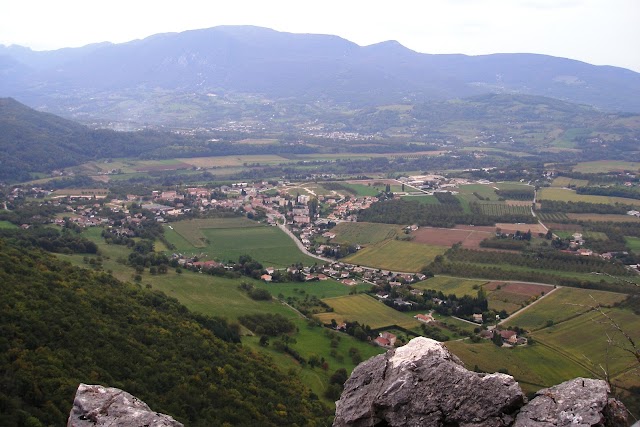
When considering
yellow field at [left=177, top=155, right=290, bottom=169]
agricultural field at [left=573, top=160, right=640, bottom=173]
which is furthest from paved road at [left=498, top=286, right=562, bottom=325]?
yellow field at [left=177, top=155, right=290, bottom=169]

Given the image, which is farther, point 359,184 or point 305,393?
point 359,184

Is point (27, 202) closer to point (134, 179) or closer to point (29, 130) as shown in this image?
point (134, 179)

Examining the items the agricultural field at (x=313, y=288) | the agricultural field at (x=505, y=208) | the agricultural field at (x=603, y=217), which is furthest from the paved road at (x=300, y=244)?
the agricultural field at (x=603, y=217)

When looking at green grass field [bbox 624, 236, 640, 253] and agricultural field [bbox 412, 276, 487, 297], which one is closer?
agricultural field [bbox 412, 276, 487, 297]

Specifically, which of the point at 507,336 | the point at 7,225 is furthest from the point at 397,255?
the point at 7,225

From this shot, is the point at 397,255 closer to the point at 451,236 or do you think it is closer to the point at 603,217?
the point at 451,236

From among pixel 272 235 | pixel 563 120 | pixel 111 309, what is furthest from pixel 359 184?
pixel 563 120

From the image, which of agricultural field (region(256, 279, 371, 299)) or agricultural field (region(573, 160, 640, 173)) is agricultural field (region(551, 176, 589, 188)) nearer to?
agricultural field (region(573, 160, 640, 173))
